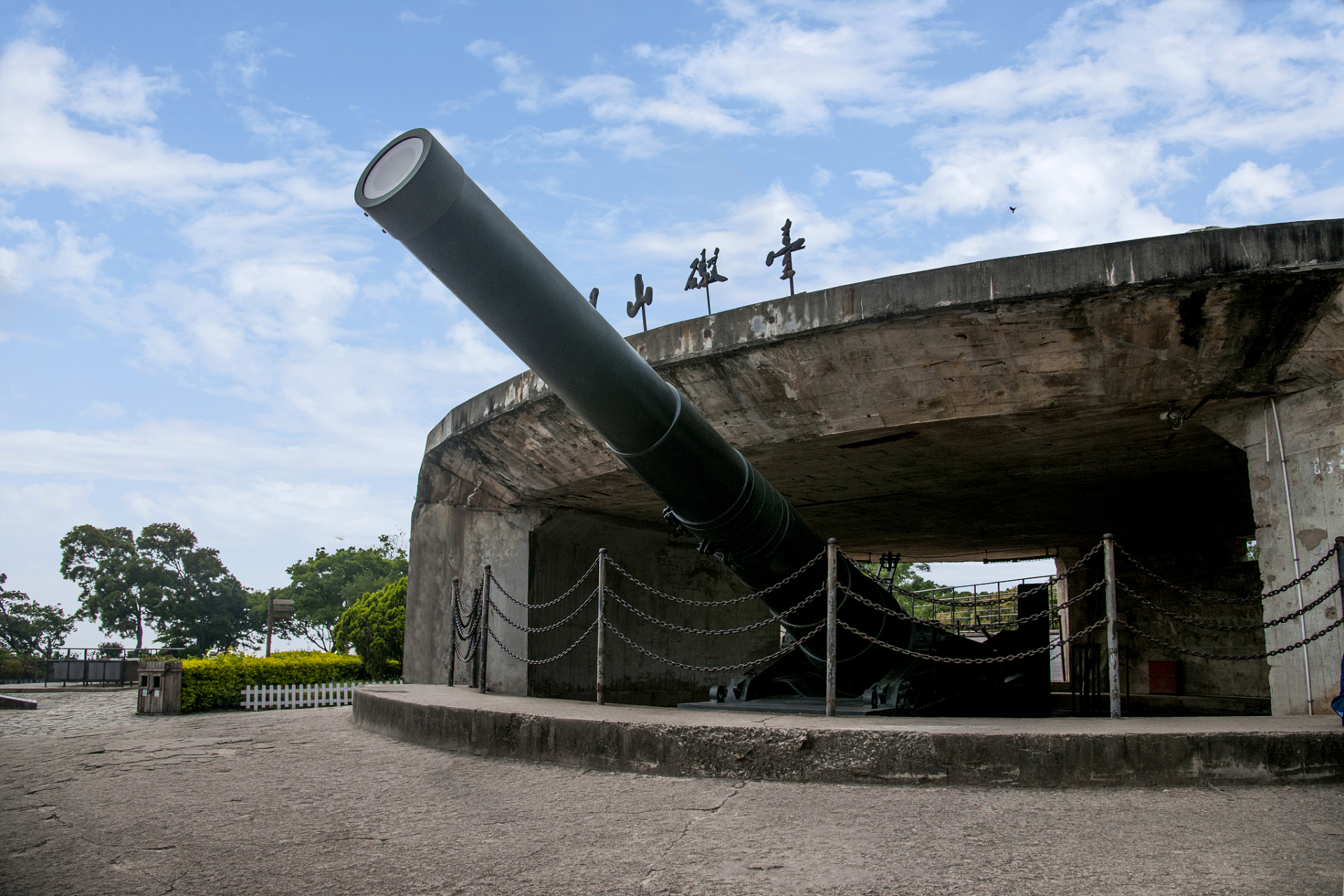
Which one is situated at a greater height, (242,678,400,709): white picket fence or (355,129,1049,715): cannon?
(355,129,1049,715): cannon

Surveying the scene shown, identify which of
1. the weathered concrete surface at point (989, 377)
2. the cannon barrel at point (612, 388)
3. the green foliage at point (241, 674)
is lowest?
the green foliage at point (241, 674)

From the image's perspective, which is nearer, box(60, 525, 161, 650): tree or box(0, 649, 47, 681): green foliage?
box(0, 649, 47, 681): green foliage

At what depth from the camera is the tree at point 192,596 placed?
37750 millimetres

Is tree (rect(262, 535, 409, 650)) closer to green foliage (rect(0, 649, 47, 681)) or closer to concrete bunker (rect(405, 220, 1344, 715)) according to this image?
green foliage (rect(0, 649, 47, 681))

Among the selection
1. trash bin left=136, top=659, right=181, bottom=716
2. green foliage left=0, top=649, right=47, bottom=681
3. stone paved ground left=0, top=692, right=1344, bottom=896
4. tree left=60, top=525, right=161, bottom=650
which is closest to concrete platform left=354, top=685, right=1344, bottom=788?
stone paved ground left=0, top=692, right=1344, bottom=896

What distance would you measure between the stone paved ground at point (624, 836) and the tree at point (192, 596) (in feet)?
120

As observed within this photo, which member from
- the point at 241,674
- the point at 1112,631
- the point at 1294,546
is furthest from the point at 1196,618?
the point at 241,674

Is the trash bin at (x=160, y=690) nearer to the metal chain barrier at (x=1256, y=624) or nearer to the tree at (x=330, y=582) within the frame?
the metal chain barrier at (x=1256, y=624)

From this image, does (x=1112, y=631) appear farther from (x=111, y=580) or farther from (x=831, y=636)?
(x=111, y=580)

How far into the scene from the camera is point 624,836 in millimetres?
3654

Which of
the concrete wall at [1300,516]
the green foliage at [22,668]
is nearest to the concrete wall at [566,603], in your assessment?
the concrete wall at [1300,516]

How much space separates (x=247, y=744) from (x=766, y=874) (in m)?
5.28

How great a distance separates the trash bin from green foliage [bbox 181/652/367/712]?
0.15 m

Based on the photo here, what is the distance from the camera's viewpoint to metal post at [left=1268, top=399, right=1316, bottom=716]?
668cm
